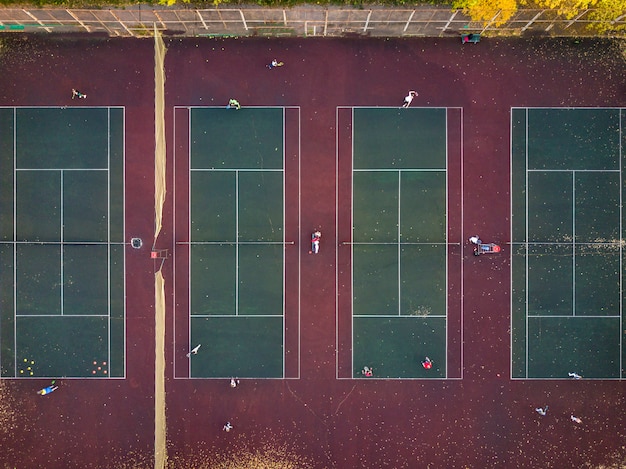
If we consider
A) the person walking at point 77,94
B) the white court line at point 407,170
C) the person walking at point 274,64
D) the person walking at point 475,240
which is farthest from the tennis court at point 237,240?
the person walking at point 475,240

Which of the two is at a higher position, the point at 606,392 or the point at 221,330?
the point at 221,330

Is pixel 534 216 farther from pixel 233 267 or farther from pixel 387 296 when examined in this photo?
pixel 233 267

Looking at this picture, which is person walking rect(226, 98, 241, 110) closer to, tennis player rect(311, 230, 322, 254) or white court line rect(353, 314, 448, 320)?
tennis player rect(311, 230, 322, 254)

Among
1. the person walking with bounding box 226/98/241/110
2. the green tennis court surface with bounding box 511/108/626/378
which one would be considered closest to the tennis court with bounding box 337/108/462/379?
the green tennis court surface with bounding box 511/108/626/378

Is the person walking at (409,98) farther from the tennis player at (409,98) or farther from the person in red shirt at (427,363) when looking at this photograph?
the person in red shirt at (427,363)

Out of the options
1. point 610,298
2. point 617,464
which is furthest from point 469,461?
point 610,298

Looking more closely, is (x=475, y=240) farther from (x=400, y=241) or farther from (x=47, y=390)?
(x=47, y=390)
